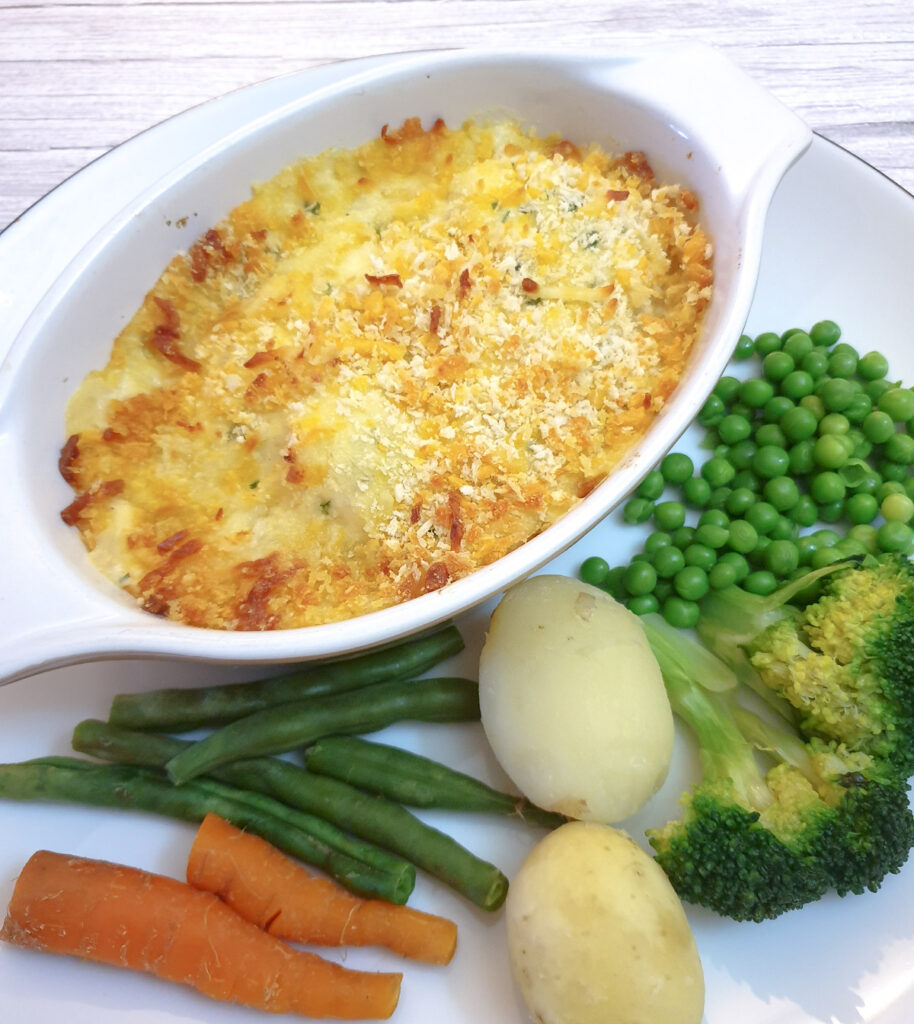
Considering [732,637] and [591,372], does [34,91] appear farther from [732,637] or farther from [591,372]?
[732,637]

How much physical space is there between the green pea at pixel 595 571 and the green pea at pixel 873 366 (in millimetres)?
997

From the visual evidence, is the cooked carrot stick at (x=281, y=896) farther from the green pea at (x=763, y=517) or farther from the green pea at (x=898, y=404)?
the green pea at (x=898, y=404)

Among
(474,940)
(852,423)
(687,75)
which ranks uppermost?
(687,75)

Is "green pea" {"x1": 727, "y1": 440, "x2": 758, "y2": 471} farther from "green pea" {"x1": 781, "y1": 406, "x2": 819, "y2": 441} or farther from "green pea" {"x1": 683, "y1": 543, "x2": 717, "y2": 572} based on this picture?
"green pea" {"x1": 683, "y1": 543, "x2": 717, "y2": 572}

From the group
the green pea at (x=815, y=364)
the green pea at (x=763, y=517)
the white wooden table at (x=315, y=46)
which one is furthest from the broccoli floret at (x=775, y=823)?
the white wooden table at (x=315, y=46)

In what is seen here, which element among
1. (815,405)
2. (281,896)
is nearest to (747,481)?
(815,405)

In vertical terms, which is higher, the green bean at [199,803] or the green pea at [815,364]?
the green pea at [815,364]

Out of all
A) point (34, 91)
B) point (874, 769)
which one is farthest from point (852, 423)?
point (34, 91)

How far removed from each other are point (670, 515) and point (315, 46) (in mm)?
2401

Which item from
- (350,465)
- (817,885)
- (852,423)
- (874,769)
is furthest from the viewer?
(852,423)

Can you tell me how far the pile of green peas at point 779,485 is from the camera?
2.00m

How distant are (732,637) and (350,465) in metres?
1.09

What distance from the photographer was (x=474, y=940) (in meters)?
1.66

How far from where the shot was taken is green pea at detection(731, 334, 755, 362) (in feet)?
7.48
